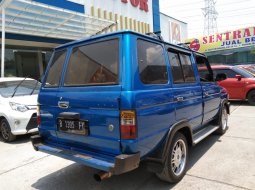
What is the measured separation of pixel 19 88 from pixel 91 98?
15.6ft

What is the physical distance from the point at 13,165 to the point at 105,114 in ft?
9.34

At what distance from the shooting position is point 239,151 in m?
4.79

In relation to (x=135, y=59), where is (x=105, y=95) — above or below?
below

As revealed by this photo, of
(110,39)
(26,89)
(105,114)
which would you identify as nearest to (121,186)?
(105,114)

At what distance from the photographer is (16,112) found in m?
6.11

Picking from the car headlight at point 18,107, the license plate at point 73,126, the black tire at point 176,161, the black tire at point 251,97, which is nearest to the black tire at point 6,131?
the car headlight at point 18,107

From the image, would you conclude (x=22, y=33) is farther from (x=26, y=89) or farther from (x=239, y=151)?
(x=239, y=151)

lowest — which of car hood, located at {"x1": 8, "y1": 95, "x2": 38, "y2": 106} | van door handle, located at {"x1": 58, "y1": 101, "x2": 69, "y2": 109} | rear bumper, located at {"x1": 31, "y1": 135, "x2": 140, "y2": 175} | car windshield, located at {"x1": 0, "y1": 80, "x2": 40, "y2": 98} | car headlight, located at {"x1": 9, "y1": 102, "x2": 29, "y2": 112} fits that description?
rear bumper, located at {"x1": 31, "y1": 135, "x2": 140, "y2": 175}

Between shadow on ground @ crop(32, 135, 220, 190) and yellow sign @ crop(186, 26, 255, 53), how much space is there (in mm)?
25383

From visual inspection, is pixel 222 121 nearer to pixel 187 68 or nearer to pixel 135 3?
pixel 187 68

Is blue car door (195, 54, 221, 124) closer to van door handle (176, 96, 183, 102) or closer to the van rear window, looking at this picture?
van door handle (176, 96, 183, 102)

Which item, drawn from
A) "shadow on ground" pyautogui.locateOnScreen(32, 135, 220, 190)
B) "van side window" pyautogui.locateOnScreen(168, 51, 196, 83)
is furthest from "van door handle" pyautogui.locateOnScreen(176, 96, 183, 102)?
"shadow on ground" pyautogui.locateOnScreen(32, 135, 220, 190)

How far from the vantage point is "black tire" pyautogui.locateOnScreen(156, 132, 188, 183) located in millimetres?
3396

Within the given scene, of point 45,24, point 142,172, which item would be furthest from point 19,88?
point 45,24
